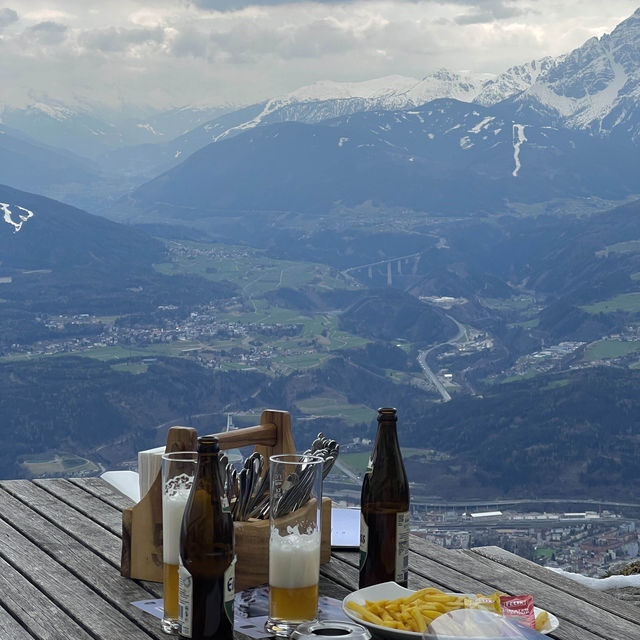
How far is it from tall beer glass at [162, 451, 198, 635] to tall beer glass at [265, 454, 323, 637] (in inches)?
5.8

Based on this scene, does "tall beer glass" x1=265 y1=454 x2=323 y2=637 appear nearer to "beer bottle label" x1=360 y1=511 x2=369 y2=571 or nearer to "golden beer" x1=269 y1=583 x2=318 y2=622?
"golden beer" x1=269 y1=583 x2=318 y2=622

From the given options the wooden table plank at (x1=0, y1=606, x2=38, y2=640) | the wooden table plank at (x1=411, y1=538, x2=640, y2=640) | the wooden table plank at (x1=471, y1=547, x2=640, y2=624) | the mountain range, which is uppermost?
the mountain range

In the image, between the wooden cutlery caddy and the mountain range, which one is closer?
the wooden cutlery caddy

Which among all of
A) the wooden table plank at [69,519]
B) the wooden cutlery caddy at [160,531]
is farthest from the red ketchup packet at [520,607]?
the wooden table plank at [69,519]

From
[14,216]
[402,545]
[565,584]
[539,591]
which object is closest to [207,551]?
[402,545]

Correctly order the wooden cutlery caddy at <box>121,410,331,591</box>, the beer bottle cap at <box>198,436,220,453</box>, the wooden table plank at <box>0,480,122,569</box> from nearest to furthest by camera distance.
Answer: the beer bottle cap at <box>198,436,220,453</box> → the wooden cutlery caddy at <box>121,410,331,591</box> → the wooden table plank at <box>0,480,122,569</box>

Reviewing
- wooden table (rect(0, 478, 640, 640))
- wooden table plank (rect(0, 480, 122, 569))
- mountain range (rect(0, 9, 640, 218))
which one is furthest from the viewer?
mountain range (rect(0, 9, 640, 218))

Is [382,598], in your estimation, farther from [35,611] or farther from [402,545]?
[35,611]

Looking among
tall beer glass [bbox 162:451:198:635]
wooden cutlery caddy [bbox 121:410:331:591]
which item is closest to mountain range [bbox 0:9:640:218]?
wooden cutlery caddy [bbox 121:410:331:591]

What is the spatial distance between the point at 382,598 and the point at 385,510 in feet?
0.47

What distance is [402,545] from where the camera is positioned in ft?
5.49

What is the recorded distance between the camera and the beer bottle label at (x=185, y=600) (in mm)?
1387

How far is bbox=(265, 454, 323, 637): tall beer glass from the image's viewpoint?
4.86 feet

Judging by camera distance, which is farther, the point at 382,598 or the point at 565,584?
the point at 565,584
